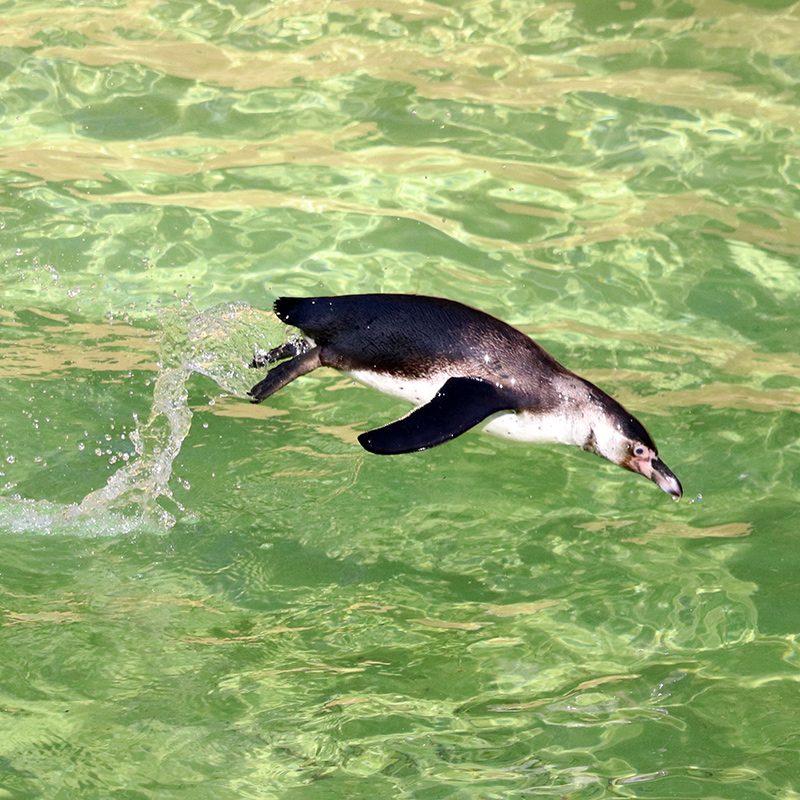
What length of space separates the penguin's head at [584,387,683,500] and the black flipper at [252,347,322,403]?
2.88 feet

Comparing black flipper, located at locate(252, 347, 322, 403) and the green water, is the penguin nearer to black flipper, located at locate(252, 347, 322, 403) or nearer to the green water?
black flipper, located at locate(252, 347, 322, 403)

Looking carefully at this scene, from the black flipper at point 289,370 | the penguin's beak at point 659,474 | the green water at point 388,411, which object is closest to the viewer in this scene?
the green water at point 388,411

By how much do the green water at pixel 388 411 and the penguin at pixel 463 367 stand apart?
1.38 feet

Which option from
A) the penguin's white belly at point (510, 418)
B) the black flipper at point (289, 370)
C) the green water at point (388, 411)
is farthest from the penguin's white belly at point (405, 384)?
the green water at point (388, 411)

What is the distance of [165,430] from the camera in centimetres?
494

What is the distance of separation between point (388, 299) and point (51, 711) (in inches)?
60.6

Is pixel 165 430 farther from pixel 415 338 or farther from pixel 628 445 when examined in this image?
pixel 628 445

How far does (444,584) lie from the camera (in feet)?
14.2

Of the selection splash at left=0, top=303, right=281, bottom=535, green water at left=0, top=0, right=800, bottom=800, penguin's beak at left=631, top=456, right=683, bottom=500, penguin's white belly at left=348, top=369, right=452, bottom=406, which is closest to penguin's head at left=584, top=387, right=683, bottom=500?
penguin's beak at left=631, top=456, right=683, bottom=500

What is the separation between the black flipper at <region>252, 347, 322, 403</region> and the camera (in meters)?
4.42

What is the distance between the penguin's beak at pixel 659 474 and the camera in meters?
4.23

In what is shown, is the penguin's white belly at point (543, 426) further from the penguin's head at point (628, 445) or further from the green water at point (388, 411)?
the green water at point (388, 411)

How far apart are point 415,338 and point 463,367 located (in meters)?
0.17

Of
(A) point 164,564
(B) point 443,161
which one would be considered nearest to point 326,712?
(A) point 164,564
